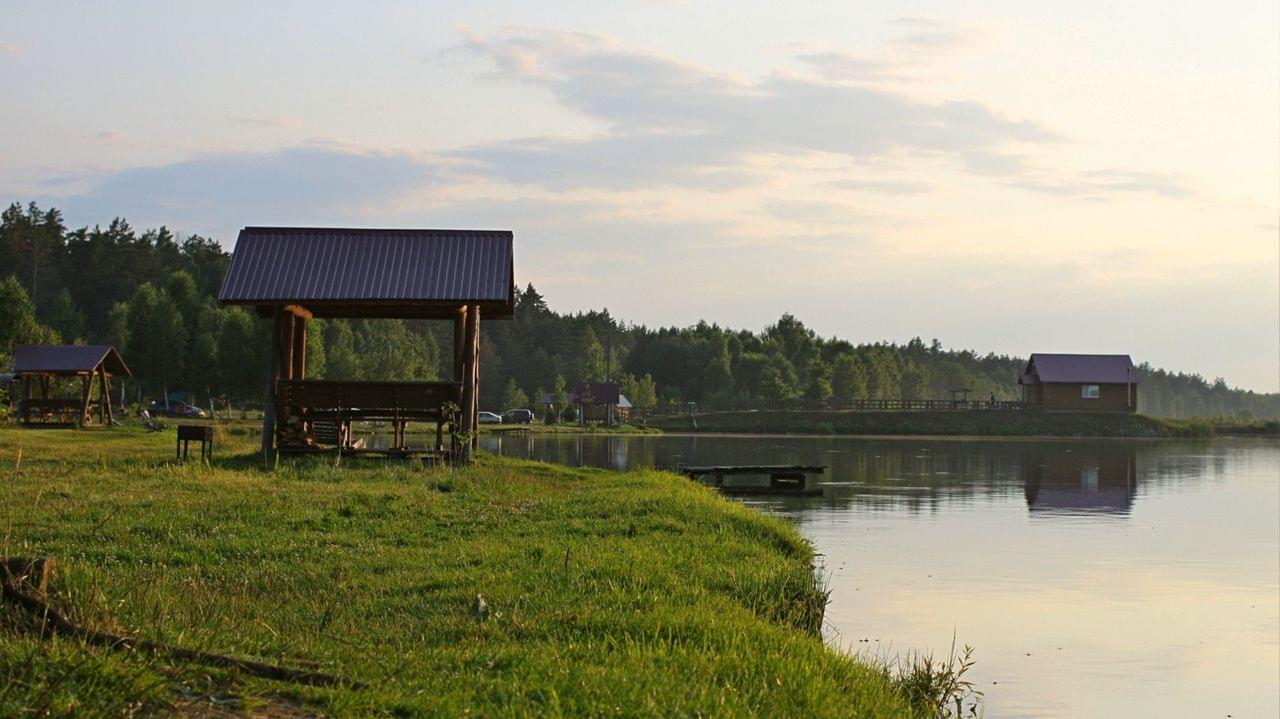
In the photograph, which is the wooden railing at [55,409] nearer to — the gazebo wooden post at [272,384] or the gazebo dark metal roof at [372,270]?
the gazebo dark metal roof at [372,270]

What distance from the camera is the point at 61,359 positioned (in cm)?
6125

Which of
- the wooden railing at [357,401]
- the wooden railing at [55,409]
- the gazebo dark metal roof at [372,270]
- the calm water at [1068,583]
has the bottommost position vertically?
the calm water at [1068,583]

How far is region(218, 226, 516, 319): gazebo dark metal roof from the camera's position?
3206 centimetres

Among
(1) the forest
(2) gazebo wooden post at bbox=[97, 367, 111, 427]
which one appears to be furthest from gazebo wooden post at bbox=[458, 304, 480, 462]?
(1) the forest

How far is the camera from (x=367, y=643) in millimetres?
10039

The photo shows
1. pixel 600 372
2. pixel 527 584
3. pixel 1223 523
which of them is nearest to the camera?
pixel 527 584

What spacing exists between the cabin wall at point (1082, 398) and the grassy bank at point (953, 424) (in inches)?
166

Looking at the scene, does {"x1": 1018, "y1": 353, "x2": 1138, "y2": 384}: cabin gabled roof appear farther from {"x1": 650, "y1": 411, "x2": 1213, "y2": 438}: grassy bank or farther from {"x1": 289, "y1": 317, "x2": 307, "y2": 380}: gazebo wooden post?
{"x1": 289, "y1": 317, "x2": 307, "y2": 380}: gazebo wooden post

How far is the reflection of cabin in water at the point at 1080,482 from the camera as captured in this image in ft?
119

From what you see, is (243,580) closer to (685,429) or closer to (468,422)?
(468,422)

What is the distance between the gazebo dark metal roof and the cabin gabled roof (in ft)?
298

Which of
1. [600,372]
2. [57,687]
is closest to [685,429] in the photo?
[600,372]

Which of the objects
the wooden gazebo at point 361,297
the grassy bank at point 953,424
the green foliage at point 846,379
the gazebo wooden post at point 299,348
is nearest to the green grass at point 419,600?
the wooden gazebo at point 361,297

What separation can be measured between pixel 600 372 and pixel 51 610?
13829cm
